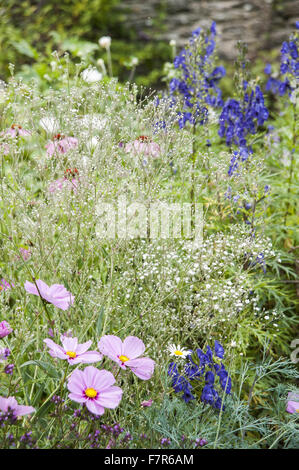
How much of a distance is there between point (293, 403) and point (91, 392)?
0.94 meters

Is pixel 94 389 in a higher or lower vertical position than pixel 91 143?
lower

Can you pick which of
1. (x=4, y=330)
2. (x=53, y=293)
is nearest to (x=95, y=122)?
(x=53, y=293)

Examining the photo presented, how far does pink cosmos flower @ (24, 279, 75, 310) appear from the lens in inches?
60.1

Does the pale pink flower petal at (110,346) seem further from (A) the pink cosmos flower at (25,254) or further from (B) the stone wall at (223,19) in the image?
(B) the stone wall at (223,19)

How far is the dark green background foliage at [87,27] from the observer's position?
6.87m

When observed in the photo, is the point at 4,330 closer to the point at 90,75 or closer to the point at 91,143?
the point at 91,143

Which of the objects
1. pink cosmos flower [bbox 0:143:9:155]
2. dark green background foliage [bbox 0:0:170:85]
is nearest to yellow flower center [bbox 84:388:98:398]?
pink cosmos flower [bbox 0:143:9:155]

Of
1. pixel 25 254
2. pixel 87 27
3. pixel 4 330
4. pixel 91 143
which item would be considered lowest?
pixel 25 254

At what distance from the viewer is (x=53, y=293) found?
1.56 meters

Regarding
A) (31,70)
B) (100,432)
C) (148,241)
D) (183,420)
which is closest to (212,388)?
(183,420)

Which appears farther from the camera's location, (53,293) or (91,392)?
(53,293)

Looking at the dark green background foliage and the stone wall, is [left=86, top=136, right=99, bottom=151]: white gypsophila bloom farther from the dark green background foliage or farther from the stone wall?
the stone wall

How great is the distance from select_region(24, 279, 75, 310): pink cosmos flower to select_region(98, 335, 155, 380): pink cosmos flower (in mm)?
175

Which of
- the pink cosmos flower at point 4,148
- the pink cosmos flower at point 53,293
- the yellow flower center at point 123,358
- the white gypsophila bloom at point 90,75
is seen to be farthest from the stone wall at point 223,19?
the yellow flower center at point 123,358
